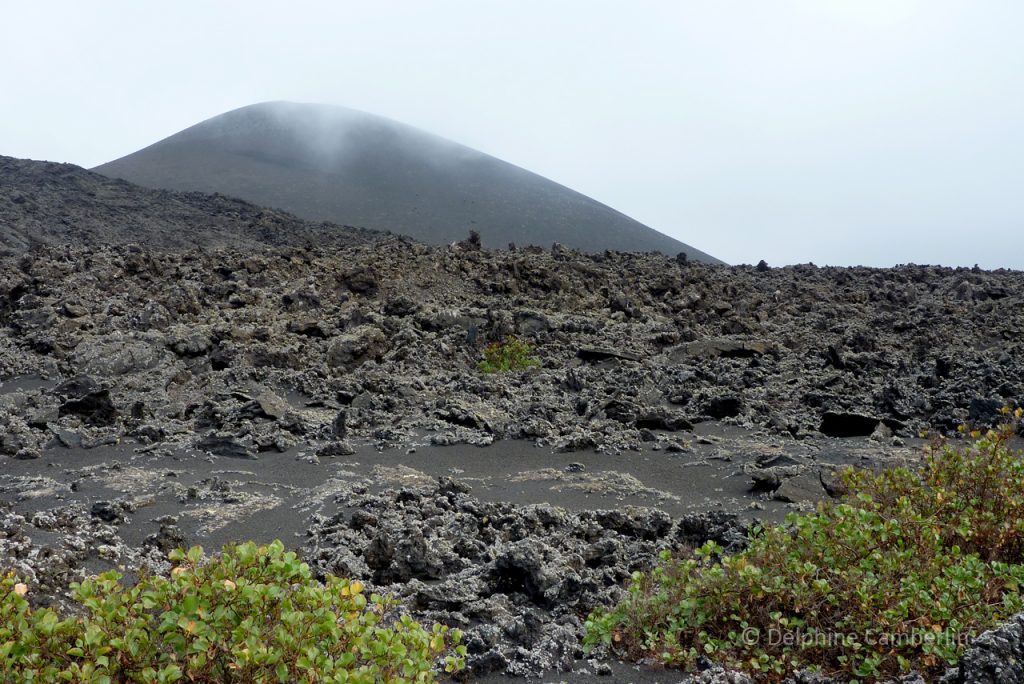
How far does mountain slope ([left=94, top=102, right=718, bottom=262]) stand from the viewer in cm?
3959

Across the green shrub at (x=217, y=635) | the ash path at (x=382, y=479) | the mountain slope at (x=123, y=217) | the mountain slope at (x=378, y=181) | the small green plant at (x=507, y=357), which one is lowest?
the ash path at (x=382, y=479)

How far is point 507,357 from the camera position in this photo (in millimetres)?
10953

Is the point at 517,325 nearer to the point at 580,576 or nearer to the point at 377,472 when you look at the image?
the point at 377,472

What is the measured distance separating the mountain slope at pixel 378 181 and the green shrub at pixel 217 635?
104ft

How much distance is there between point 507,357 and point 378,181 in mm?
37695

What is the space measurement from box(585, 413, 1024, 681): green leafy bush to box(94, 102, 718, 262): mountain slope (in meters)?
30.2

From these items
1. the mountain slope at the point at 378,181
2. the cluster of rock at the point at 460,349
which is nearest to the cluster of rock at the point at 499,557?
the cluster of rock at the point at 460,349

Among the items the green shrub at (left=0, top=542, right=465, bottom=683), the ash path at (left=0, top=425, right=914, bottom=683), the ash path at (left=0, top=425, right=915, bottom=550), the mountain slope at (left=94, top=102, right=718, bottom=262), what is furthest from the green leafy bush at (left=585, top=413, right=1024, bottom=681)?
the mountain slope at (left=94, top=102, right=718, bottom=262)

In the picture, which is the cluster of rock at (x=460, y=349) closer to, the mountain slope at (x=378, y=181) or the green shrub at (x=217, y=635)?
the green shrub at (x=217, y=635)

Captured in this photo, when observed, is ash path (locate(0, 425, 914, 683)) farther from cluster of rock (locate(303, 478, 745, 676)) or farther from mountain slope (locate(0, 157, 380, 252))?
mountain slope (locate(0, 157, 380, 252))

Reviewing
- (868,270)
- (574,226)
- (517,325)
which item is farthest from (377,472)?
(574,226)

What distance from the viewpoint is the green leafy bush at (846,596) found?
11.2 ft

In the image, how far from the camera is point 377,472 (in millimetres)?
6926

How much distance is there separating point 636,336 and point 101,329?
746 centimetres
